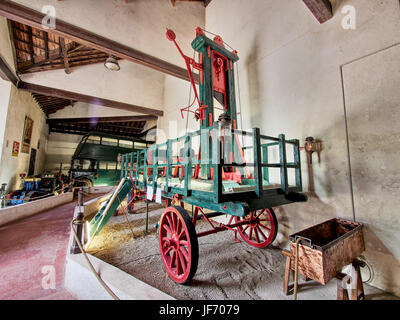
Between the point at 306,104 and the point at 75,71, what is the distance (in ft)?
28.6

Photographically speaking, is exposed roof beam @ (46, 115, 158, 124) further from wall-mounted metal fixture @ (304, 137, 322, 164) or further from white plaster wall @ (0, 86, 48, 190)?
wall-mounted metal fixture @ (304, 137, 322, 164)

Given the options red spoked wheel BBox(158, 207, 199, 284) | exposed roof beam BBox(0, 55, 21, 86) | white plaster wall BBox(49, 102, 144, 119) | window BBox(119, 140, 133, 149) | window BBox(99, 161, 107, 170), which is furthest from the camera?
white plaster wall BBox(49, 102, 144, 119)

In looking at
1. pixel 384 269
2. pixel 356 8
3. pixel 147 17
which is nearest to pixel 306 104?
pixel 356 8

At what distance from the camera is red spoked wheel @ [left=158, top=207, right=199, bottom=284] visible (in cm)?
186

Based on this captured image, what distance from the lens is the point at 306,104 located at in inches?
109

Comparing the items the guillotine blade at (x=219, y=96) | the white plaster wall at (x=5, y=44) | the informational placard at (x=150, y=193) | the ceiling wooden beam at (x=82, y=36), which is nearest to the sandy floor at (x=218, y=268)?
the informational placard at (x=150, y=193)

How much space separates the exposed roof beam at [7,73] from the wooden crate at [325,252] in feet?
29.8

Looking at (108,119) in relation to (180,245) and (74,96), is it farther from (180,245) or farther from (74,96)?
(180,245)

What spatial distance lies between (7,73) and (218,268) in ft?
29.1

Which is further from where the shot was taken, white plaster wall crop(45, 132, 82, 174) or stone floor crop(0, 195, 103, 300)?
white plaster wall crop(45, 132, 82, 174)

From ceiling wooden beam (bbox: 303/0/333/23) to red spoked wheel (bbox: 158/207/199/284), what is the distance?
3.52 meters

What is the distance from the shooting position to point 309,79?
2750 mm

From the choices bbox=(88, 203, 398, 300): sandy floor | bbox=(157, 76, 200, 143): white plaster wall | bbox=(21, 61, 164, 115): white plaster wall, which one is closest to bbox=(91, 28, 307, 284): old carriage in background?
bbox=(88, 203, 398, 300): sandy floor

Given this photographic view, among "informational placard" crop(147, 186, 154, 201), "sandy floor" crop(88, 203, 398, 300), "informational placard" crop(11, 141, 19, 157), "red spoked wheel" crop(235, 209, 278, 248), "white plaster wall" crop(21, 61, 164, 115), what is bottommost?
"sandy floor" crop(88, 203, 398, 300)
